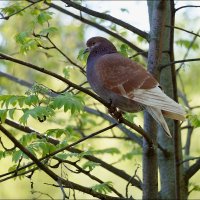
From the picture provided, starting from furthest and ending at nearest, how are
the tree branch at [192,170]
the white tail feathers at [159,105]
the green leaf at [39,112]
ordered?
1. the tree branch at [192,170]
2. the green leaf at [39,112]
3. the white tail feathers at [159,105]

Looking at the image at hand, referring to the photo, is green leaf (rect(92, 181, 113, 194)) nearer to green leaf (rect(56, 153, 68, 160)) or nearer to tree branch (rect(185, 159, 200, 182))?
green leaf (rect(56, 153, 68, 160))

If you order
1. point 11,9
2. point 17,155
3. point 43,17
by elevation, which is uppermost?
point 11,9

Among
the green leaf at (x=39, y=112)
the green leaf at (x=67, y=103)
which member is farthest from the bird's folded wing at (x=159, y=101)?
the green leaf at (x=39, y=112)

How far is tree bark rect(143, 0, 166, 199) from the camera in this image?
443cm

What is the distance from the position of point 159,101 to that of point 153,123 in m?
0.76

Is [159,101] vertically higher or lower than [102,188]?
higher

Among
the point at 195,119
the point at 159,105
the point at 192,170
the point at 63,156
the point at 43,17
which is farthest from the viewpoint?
the point at 192,170

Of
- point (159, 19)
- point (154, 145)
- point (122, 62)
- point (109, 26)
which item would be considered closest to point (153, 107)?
point (122, 62)

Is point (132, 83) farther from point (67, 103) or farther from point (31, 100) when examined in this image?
point (31, 100)

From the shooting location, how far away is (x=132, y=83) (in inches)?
152

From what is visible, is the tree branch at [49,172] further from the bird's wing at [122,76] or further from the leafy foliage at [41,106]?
the bird's wing at [122,76]

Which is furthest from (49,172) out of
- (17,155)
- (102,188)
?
(102,188)

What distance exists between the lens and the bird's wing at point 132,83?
3.72 meters

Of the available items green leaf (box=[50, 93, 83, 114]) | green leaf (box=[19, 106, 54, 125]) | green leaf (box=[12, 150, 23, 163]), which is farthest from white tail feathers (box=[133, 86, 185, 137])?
green leaf (box=[12, 150, 23, 163])
